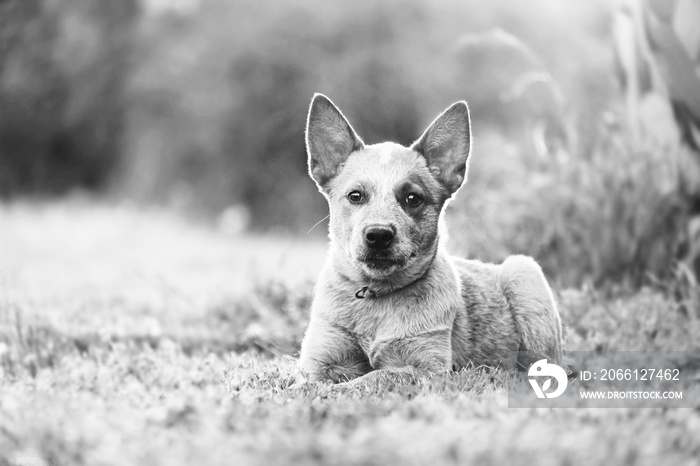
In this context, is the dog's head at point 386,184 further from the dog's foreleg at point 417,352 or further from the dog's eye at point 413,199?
the dog's foreleg at point 417,352

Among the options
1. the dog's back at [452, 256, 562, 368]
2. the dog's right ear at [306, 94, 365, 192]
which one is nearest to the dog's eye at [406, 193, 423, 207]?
the dog's right ear at [306, 94, 365, 192]

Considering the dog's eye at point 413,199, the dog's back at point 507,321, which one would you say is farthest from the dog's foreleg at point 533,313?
the dog's eye at point 413,199

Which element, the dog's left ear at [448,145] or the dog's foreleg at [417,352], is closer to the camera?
the dog's foreleg at [417,352]

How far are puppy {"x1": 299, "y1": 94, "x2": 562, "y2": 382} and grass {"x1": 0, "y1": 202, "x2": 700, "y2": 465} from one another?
21 centimetres

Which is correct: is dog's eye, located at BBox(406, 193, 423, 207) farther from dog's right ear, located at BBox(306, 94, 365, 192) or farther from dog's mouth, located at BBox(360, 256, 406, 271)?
dog's right ear, located at BBox(306, 94, 365, 192)

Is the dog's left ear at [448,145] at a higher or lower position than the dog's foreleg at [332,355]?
higher

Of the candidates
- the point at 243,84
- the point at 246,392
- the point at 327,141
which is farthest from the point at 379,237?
the point at 243,84

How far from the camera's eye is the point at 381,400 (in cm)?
314

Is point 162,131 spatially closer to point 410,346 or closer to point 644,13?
point 644,13

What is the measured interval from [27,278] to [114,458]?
5.33 metres

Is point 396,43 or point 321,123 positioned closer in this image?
point 321,123

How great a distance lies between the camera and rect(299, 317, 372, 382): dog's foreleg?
361cm

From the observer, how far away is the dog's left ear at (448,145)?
3.80m

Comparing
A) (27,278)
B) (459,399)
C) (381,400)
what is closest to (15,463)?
(381,400)
